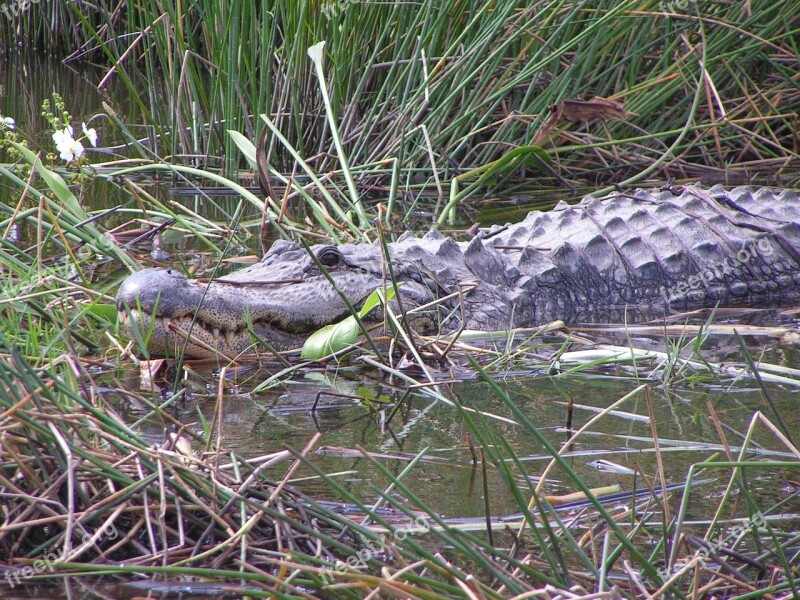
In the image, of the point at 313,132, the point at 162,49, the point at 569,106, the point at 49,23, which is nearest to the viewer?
the point at 569,106

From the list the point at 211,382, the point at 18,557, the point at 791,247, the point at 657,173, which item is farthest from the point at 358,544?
the point at 657,173

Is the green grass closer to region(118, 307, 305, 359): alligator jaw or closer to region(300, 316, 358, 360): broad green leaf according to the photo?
region(118, 307, 305, 359): alligator jaw

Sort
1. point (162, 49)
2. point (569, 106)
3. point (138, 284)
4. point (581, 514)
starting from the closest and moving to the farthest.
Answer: point (581, 514)
point (138, 284)
point (569, 106)
point (162, 49)

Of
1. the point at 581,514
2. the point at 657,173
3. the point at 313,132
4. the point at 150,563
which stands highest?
the point at 150,563

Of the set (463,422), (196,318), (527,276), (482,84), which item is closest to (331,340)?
(196,318)

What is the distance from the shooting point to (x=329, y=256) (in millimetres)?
3717

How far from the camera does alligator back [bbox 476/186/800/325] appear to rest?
170 inches

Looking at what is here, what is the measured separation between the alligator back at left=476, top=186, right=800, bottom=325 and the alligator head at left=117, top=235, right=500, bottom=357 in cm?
52

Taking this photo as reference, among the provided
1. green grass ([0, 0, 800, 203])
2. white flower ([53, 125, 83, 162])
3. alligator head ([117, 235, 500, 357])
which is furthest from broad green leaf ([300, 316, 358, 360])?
green grass ([0, 0, 800, 203])

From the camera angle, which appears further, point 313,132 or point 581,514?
point 313,132

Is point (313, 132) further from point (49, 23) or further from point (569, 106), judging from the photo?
point (49, 23)

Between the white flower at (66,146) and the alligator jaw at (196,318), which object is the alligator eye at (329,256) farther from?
the white flower at (66,146)

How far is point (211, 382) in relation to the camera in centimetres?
305

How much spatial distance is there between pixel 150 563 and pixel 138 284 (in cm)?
152
